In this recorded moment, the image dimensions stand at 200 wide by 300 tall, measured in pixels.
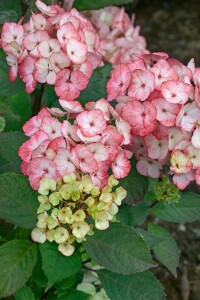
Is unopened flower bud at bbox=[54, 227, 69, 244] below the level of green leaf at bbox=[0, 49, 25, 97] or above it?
below

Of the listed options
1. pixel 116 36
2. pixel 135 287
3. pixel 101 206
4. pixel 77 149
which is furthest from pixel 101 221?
pixel 116 36

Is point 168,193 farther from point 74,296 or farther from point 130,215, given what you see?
point 74,296

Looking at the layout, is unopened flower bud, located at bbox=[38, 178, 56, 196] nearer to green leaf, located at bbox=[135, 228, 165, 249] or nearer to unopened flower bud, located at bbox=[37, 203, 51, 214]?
unopened flower bud, located at bbox=[37, 203, 51, 214]

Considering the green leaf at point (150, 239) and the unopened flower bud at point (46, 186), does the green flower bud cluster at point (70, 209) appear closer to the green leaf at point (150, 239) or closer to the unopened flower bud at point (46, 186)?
the unopened flower bud at point (46, 186)

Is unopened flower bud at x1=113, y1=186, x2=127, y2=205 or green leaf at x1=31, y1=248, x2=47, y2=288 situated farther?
green leaf at x1=31, y1=248, x2=47, y2=288

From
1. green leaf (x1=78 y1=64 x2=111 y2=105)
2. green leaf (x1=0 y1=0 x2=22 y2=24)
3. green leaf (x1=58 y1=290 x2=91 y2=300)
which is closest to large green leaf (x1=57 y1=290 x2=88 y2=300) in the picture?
green leaf (x1=58 y1=290 x2=91 y2=300)

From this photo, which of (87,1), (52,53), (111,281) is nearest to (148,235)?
(111,281)

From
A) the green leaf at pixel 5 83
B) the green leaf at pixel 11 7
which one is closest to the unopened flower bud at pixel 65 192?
the green leaf at pixel 5 83

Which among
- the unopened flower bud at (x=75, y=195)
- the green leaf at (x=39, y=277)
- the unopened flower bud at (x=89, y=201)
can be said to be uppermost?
the unopened flower bud at (x=75, y=195)
